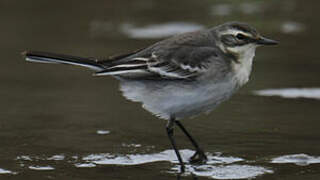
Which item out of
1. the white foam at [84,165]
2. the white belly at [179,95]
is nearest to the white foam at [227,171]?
the white belly at [179,95]

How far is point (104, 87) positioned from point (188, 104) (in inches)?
145

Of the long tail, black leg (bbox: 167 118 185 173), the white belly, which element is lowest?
black leg (bbox: 167 118 185 173)

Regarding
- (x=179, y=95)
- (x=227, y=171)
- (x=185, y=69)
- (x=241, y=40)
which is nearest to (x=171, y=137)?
(x=179, y=95)

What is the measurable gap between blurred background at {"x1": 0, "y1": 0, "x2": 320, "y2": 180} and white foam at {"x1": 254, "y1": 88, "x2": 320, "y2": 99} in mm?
14

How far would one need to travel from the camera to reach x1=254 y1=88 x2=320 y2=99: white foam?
39.1 ft

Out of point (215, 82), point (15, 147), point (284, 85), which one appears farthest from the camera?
point (284, 85)

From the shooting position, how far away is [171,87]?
9258 millimetres

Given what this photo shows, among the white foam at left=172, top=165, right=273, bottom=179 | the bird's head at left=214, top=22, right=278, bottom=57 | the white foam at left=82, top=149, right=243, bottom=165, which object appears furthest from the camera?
the bird's head at left=214, top=22, right=278, bottom=57

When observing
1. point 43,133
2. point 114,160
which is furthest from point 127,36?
point 114,160

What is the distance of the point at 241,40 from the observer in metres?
9.40

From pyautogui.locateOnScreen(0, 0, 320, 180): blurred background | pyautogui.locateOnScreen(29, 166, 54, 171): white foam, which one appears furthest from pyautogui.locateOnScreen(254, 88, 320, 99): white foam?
pyautogui.locateOnScreen(29, 166, 54, 171): white foam

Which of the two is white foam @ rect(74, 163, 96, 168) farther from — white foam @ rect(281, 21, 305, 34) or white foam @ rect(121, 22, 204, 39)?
white foam @ rect(281, 21, 305, 34)

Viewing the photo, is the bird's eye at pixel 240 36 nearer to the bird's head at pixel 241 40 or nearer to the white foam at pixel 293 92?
the bird's head at pixel 241 40

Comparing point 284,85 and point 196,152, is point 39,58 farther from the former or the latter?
point 284,85
